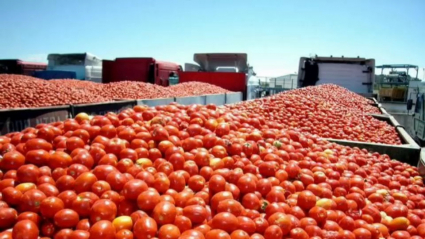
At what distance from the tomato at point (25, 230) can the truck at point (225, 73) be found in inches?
473

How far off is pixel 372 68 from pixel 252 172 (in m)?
12.0

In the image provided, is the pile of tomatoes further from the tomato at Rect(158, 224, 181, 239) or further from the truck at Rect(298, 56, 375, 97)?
the truck at Rect(298, 56, 375, 97)

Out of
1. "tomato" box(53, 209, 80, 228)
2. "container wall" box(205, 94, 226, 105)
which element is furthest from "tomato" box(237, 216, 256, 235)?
"container wall" box(205, 94, 226, 105)

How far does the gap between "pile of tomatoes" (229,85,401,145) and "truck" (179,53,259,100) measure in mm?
6353

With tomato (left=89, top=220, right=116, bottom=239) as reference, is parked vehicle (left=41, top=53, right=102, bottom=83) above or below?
above

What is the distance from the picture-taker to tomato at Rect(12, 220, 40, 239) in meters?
1.72

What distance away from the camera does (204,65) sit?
16.2 m

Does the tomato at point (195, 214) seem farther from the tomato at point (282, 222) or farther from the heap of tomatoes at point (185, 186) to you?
the tomato at point (282, 222)

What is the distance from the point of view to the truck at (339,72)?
510 inches

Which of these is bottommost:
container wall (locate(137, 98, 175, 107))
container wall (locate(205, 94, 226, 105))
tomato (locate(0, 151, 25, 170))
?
tomato (locate(0, 151, 25, 170))

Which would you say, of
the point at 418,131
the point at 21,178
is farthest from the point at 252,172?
the point at 418,131

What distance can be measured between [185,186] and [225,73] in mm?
11611

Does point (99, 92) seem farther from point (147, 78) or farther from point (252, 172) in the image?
point (252, 172)

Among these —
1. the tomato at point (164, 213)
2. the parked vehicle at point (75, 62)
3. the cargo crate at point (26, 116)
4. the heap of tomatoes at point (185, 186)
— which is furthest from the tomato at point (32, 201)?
the parked vehicle at point (75, 62)
